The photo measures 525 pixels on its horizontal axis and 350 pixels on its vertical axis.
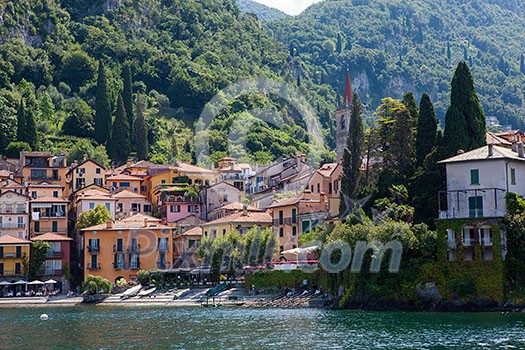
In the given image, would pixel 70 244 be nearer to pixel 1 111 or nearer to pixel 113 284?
pixel 113 284

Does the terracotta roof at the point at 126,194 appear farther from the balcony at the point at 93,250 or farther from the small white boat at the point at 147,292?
the small white boat at the point at 147,292

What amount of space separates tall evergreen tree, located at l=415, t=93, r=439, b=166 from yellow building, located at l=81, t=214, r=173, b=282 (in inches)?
1401

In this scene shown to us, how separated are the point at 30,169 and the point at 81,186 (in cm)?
658

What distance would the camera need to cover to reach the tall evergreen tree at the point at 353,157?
84.7 metres

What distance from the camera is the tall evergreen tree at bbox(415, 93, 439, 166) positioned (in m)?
75.8

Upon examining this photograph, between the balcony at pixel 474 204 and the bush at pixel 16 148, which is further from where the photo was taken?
the bush at pixel 16 148

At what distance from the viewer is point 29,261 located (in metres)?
101

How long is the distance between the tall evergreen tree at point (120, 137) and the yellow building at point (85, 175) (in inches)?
764

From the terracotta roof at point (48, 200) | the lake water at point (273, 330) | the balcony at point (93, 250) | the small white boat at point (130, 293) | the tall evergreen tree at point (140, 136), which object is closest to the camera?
the lake water at point (273, 330)

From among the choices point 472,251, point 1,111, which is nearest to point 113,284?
point 472,251

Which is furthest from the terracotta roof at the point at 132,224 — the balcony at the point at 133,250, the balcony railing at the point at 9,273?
the balcony railing at the point at 9,273

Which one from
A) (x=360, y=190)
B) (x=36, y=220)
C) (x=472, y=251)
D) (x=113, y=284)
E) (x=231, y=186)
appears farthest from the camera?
(x=231, y=186)

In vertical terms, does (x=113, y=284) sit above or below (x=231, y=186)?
below

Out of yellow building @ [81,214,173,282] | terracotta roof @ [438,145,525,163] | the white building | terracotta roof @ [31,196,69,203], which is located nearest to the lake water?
the white building
